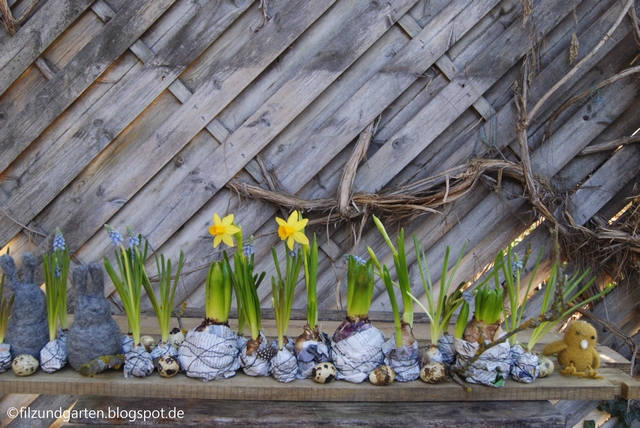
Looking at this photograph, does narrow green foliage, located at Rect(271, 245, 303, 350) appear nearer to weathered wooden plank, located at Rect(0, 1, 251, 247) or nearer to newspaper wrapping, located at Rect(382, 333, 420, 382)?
newspaper wrapping, located at Rect(382, 333, 420, 382)

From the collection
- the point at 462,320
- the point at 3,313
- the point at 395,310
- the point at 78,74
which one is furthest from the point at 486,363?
the point at 78,74

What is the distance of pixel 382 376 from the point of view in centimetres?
112

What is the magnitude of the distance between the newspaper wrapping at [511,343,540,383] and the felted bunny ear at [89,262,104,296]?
0.90 m

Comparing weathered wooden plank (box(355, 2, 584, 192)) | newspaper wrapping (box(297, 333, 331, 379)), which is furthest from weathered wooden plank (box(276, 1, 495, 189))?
newspaper wrapping (box(297, 333, 331, 379))

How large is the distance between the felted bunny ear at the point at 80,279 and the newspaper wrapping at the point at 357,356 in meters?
0.54

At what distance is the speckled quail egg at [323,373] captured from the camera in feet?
3.67

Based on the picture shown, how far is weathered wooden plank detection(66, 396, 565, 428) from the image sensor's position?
1086 millimetres

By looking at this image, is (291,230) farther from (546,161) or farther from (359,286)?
(546,161)

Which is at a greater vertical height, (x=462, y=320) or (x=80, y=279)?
(x=80, y=279)

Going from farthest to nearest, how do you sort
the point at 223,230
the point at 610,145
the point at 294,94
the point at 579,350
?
the point at 610,145
the point at 294,94
the point at 579,350
the point at 223,230

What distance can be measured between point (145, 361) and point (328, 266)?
2.50 feet

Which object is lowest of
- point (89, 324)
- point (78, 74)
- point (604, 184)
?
point (89, 324)

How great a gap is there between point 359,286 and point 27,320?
2.36 ft

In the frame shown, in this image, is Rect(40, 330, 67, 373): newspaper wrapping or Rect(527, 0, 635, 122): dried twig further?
Rect(527, 0, 635, 122): dried twig
